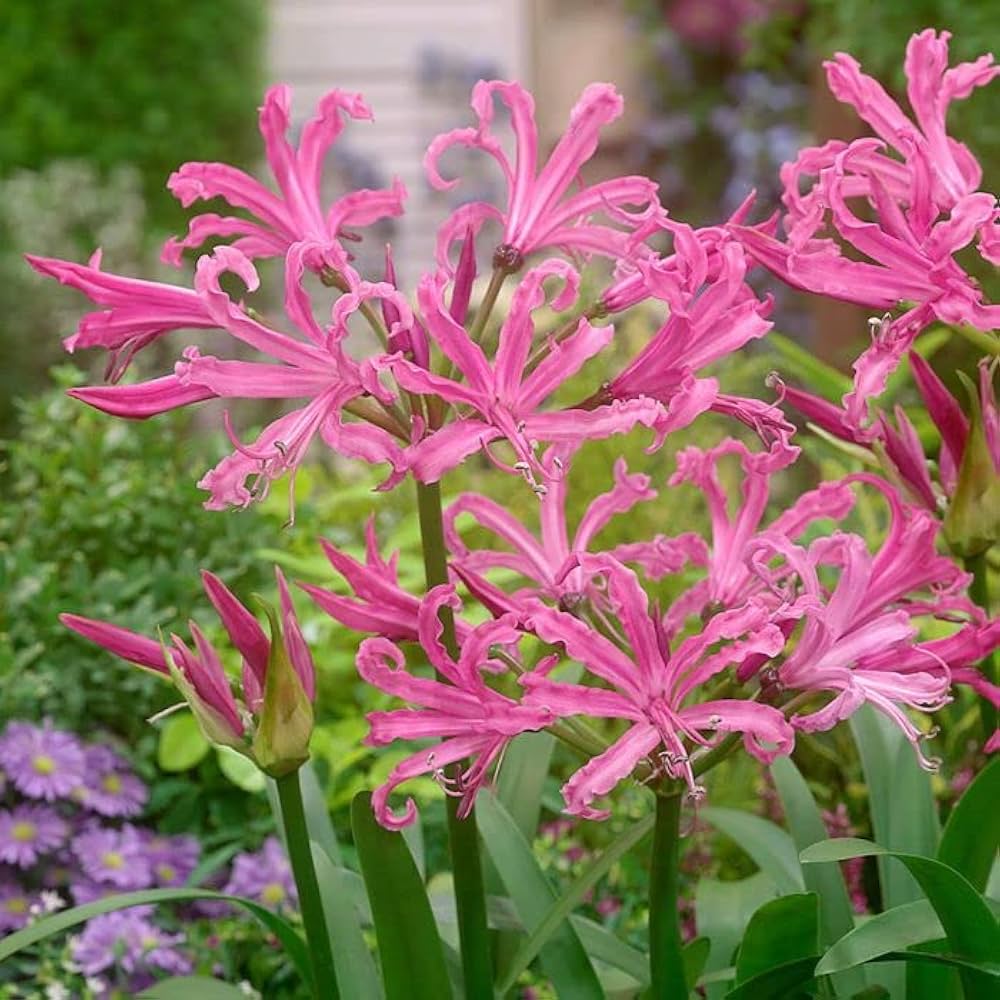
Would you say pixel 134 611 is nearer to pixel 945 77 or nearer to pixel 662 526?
pixel 662 526

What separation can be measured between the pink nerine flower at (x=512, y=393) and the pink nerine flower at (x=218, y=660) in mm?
163

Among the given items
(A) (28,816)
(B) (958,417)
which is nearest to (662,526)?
(A) (28,816)

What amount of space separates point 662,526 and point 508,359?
145 centimetres

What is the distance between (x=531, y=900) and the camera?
127 cm

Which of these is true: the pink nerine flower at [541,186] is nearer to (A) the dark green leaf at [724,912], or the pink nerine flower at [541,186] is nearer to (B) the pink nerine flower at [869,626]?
(B) the pink nerine flower at [869,626]

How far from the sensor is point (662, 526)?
2443mm

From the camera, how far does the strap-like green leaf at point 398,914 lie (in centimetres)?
110

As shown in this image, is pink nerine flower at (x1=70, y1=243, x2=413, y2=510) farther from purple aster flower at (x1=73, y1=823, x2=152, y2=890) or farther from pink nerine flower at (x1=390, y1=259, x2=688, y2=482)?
purple aster flower at (x1=73, y1=823, x2=152, y2=890)

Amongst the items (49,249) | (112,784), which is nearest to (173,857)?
(112,784)

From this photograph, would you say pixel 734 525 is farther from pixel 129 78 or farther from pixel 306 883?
pixel 129 78

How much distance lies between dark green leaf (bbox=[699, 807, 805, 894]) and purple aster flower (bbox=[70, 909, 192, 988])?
0.57m

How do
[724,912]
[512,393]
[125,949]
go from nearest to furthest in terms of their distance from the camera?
[512,393]
[724,912]
[125,949]

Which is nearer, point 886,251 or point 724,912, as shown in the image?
point 886,251

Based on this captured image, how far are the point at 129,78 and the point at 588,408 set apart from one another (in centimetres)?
697
